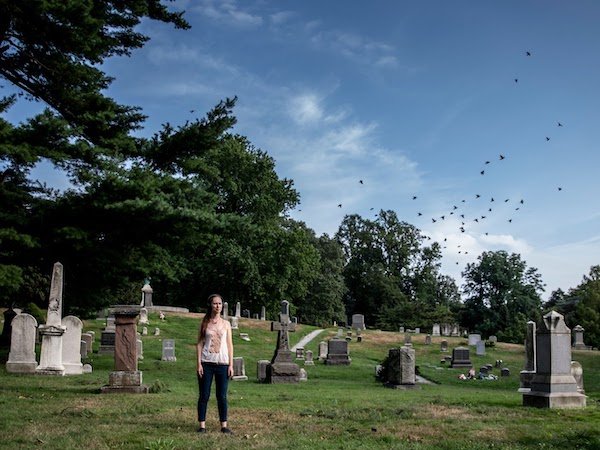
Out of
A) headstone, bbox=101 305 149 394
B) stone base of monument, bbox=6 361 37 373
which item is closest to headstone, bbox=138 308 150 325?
stone base of monument, bbox=6 361 37 373

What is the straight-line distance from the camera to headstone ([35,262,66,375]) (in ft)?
48.6

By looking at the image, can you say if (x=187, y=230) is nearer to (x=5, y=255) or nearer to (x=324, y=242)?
(x=5, y=255)

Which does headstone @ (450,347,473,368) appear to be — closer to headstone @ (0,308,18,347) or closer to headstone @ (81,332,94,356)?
headstone @ (81,332,94,356)

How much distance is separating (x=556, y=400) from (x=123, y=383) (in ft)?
25.6

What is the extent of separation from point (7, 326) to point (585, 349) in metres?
34.7

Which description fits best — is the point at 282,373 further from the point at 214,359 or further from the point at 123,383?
the point at 214,359

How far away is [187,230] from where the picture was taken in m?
13.4

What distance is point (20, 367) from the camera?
49.0 feet

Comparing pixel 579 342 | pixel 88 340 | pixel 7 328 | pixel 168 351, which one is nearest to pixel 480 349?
pixel 579 342

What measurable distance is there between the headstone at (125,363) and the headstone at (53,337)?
4.40 metres

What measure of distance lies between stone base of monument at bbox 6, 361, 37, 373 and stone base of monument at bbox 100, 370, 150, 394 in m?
5.10

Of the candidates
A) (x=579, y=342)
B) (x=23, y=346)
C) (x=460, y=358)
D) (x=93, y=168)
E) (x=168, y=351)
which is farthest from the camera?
(x=579, y=342)

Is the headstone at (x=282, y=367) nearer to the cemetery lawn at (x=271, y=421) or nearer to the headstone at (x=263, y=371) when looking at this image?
the headstone at (x=263, y=371)

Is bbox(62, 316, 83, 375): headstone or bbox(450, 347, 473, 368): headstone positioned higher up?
bbox(62, 316, 83, 375): headstone
